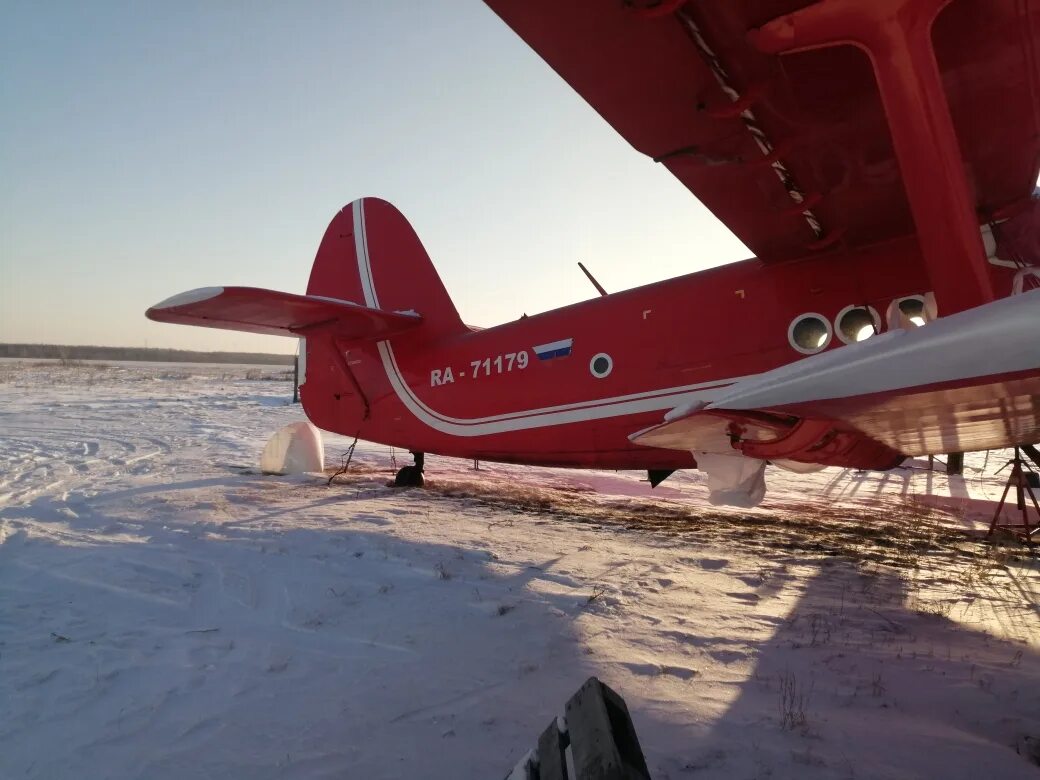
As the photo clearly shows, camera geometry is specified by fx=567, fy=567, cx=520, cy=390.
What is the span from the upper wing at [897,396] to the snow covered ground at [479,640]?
935 mm

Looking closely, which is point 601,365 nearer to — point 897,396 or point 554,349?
point 554,349

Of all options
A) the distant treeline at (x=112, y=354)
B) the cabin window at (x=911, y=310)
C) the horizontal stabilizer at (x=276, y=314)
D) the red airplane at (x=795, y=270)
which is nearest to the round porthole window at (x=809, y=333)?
the red airplane at (x=795, y=270)

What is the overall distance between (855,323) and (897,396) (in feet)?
8.31

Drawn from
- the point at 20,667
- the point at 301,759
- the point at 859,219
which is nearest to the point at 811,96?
the point at 859,219

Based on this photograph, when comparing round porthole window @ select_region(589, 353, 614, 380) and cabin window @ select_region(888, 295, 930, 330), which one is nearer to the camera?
cabin window @ select_region(888, 295, 930, 330)

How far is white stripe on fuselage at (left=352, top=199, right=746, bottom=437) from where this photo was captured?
489 cm

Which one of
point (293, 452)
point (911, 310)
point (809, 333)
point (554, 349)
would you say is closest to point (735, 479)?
point (809, 333)

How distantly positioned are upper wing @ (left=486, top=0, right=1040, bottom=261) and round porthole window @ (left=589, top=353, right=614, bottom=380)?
1.92m

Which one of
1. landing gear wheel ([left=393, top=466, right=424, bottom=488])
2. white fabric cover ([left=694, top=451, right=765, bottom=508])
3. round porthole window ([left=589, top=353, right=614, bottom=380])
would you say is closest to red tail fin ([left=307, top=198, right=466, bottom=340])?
landing gear wheel ([left=393, top=466, right=424, bottom=488])

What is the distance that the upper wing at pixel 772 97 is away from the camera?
6.87 feet

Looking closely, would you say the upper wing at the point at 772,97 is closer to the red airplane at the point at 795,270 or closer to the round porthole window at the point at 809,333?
the red airplane at the point at 795,270

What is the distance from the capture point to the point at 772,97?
8.38 feet

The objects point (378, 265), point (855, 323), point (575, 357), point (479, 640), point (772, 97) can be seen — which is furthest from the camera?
point (378, 265)

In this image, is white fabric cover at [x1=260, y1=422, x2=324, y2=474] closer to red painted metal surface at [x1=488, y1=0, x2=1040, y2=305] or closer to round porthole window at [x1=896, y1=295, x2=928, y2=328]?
red painted metal surface at [x1=488, y1=0, x2=1040, y2=305]
